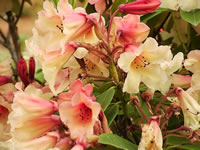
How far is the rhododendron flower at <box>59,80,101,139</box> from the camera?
29.3 inches

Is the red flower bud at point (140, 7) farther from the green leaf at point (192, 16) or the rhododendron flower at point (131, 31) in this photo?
the green leaf at point (192, 16)

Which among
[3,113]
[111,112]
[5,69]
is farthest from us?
[5,69]

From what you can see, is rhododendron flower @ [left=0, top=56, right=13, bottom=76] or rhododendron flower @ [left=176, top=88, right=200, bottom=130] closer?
rhododendron flower @ [left=176, top=88, right=200, bottom=130]

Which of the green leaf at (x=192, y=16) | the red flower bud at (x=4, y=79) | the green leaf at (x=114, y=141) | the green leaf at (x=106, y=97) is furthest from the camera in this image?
the red flower bud at (x=4, y=79)

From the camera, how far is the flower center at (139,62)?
0.82 meters

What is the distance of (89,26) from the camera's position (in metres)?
0.78

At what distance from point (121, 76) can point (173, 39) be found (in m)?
0.49

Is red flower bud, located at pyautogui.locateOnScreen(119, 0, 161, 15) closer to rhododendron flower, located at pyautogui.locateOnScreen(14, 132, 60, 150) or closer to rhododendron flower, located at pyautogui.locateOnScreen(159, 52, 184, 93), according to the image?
rhododendron flower, located at pyautogui.locateOnScreen(159, 52, 184, 93)

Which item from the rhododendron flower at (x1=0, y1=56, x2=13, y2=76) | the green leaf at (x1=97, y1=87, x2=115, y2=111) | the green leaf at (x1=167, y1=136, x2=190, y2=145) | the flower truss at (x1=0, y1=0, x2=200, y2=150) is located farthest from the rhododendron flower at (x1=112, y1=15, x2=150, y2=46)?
the rhododendron flower at (x1=0, y1=56, x2=13, y2=76)

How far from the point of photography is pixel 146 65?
82cm

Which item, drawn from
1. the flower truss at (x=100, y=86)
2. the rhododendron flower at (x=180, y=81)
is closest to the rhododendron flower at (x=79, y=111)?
the flower truss at (x=100, y=86)

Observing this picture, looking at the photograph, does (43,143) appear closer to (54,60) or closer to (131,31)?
(54,60)

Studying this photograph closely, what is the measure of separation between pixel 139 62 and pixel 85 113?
0.15 m

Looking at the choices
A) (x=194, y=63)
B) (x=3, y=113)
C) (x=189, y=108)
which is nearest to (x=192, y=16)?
(x=194, y=63)
